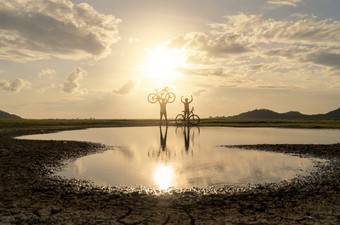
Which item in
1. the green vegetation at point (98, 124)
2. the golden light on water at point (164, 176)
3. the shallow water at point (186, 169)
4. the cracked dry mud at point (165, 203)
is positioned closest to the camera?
the cracked dry mud at point (165, 203)

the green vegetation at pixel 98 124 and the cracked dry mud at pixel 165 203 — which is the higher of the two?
the green vegetation at pixel 98 124

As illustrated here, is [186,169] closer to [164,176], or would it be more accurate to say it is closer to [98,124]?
[164,176]

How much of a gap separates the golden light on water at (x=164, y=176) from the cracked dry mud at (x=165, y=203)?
87 cm

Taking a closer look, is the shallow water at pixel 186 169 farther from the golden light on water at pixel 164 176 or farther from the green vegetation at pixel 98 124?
the green vegetation at pixel 98 124

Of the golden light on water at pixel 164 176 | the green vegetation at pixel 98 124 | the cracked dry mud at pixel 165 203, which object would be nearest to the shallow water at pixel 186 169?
the golden light on water at pixel 164 176

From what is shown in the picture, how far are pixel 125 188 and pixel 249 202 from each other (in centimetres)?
402

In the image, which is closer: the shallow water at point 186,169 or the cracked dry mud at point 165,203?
the cracked dry mud at point 165,203

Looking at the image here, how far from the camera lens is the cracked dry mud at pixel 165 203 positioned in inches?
238

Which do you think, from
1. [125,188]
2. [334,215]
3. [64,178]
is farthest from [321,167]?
[64,178]

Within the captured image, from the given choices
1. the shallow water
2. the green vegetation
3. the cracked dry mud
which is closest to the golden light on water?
the shallow water

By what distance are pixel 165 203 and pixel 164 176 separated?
3.09 m

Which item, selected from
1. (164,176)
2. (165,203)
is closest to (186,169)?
(164,176)

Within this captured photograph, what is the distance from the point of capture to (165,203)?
23.3ft

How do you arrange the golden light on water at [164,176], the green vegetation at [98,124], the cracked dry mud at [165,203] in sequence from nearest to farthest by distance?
the cracked dry mud at [165,203], the golden light on water at [164,176], the green vegetation at [98,124]
